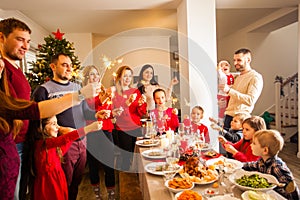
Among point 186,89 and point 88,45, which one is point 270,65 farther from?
point 88,45

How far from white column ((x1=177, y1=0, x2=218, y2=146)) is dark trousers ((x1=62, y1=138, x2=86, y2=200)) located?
1.81 meters

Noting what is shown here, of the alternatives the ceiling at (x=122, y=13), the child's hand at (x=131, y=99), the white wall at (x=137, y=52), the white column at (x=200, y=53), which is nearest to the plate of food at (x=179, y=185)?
the child's hand at (x=131, y=99)

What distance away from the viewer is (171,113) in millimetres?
2875

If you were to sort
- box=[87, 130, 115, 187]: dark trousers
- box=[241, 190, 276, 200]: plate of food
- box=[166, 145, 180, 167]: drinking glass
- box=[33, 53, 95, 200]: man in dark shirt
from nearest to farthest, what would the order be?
box=[241, 190, 276, 200]: plate of food → box=[166, 145, 180, 167]: drinking glass → box=[33, 53, 95, 200]: man in dark shirt → box=[87, 130, 115, 187]: dark trousers

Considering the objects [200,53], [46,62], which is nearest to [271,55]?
[200,53]

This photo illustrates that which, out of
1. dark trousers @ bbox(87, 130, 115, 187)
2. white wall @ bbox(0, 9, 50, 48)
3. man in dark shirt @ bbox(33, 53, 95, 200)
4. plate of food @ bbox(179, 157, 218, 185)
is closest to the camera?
plate of food @ bbox(179, 157, 218, 185)

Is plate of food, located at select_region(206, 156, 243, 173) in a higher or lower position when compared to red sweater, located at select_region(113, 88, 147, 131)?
lower

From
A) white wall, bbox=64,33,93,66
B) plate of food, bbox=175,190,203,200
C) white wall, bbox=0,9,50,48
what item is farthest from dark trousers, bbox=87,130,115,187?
white wall, bbox=64,33,93,66

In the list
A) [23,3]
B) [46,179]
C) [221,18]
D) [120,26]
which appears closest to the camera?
[46,179]

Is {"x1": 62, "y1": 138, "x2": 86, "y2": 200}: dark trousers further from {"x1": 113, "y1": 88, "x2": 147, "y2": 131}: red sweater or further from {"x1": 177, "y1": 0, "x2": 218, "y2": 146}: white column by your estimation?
{"x1": 177, "y1": 0, "x2": 218, "y2": 146}: white column

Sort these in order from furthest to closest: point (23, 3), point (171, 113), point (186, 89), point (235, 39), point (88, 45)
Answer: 1. point (235, 39)
2. point (88, 45)
3. point (186, 89)
4. point (23, 3)
5. point (171, 113)

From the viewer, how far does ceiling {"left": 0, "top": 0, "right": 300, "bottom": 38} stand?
11.1 ft

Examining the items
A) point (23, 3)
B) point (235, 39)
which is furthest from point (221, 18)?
point (23, 3)

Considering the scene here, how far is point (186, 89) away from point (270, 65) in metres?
3.68
